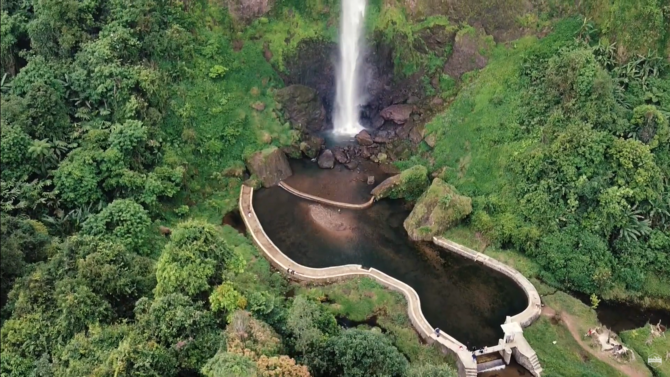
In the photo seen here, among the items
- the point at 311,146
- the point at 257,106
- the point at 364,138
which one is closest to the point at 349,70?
the point at 364,138

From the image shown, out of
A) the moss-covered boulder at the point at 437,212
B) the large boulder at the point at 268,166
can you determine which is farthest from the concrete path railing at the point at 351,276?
the moss-covered boulder at the point at 437,212

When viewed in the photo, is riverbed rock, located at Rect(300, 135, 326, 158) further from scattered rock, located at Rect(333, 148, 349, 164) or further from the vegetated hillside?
the vegetated hillside

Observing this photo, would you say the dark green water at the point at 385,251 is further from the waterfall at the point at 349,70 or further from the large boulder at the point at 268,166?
the waterfall at the point at 349,70

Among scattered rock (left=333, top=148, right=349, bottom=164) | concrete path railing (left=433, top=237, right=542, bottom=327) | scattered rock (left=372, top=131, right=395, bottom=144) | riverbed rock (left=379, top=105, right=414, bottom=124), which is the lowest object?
concrete path railing (left=433, top=237, right=542, bottom=327)

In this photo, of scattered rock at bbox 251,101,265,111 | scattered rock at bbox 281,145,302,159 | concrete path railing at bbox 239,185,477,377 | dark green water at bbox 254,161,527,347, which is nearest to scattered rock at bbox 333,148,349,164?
dark green water at bbox 254,161,527,347

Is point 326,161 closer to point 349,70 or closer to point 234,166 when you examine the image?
point 234,166

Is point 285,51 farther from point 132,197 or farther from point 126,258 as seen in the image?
point 126,258
